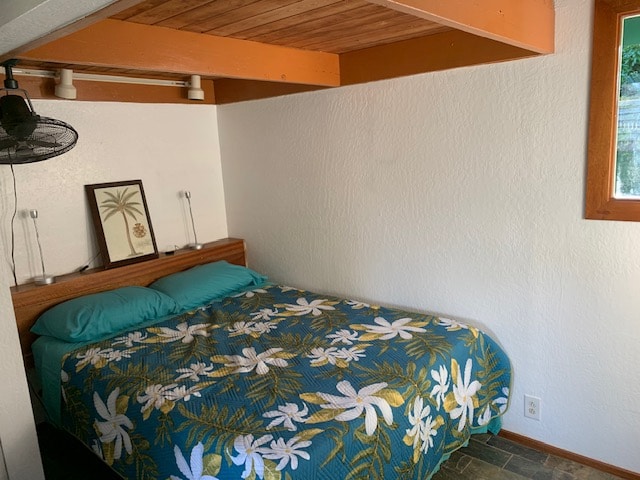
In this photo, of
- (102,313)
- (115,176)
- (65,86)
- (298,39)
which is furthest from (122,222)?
(298,39)

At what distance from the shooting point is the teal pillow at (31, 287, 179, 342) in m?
2.40

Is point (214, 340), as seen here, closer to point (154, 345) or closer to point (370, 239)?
point (154, 345)

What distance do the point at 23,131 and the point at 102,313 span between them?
99 centimetres

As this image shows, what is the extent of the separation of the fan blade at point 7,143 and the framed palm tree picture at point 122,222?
877 mm

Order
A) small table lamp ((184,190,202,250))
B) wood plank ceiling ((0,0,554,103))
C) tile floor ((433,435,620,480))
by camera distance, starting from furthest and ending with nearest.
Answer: small table lamp ((184,190,202,250)) → tile floor ((433,435,620,480)) → wood plank ceiling ((0,0,554,103))

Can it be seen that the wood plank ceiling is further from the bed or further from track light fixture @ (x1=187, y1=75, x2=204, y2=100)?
the bed

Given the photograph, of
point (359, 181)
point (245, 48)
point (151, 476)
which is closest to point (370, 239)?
point (359, 181)

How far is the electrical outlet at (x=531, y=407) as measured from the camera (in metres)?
2.35

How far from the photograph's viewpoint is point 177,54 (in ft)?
6.93

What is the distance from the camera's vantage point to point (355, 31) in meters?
2.27

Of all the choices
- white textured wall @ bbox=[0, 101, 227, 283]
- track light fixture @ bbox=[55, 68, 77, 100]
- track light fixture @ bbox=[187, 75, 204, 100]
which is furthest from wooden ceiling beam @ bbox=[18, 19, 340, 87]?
white textured wall @ bbox=[0, 101, 227, 283]

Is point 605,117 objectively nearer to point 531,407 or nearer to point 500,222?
point 500,222

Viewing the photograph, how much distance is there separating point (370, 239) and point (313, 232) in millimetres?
449

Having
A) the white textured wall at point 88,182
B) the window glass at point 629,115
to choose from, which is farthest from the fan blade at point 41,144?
the window glass at point 629,115
